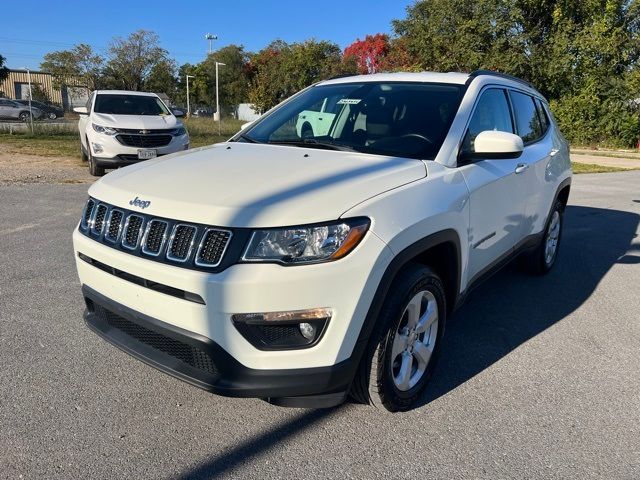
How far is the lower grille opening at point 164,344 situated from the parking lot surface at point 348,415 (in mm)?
450

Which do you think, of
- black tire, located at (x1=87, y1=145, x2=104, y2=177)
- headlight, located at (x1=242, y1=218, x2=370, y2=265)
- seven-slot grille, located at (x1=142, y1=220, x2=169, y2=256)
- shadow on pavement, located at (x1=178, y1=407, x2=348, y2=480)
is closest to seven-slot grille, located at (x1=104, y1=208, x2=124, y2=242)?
seven-slot grille, located at (x1=142, y1=220, x2=169, y2=256)

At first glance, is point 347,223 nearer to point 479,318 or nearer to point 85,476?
point 85,476

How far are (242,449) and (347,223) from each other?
1.18 meters

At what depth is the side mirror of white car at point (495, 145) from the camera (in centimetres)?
302

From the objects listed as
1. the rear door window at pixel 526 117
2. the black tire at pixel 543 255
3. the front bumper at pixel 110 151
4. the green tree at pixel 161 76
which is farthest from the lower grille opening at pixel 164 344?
the green tree at pixel 161 76

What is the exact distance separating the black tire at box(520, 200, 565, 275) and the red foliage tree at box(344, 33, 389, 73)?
44.9 meters

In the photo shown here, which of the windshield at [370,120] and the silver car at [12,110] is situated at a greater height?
the windshield at [370,120]

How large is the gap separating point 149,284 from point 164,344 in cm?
29

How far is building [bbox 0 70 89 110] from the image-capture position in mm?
48281

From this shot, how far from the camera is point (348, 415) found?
280 centimetres

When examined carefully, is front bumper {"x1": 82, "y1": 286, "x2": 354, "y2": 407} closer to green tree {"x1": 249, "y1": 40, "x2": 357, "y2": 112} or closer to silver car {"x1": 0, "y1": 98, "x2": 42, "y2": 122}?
silver car {"x1": 0, "y1": 98, "x2": 42, "y2": 122}

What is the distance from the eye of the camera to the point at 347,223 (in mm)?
2277

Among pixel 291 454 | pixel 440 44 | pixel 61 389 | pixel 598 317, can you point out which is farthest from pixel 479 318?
pixel 440 44

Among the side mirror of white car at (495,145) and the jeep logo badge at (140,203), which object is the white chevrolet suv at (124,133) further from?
the side mirror of white car at (495,145)
